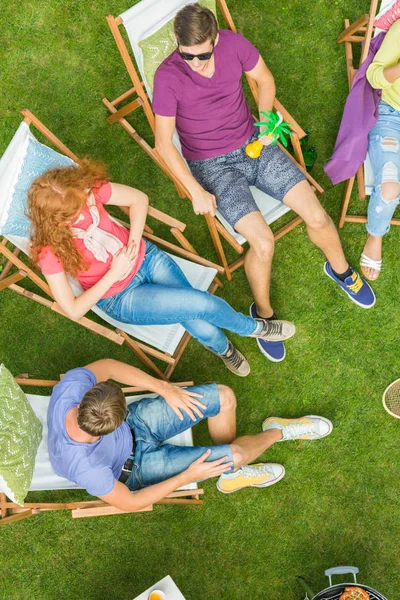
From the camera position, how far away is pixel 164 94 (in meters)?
2.73

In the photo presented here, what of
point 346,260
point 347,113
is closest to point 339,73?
point 347,113

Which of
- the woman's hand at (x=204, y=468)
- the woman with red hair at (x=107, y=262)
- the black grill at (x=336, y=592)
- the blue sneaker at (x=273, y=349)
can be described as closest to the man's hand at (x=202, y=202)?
the woman with red hair at (x=107, y=262)

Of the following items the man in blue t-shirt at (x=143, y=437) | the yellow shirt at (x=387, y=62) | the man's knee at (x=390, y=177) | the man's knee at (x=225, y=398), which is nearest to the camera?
the man in blue t-shirt at (x=143, y=437)

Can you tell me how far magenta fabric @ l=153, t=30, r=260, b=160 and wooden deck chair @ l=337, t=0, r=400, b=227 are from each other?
61cm

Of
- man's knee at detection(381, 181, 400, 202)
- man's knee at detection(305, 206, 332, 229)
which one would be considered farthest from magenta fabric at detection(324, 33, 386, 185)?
man's knee at detection(305, 206, 332, 229)

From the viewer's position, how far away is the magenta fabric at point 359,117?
9.51 feet

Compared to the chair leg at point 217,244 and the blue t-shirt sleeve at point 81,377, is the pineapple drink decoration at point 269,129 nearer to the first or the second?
the chair leg at point 217,244

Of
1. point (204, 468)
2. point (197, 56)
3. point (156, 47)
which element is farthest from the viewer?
point (156, 47)

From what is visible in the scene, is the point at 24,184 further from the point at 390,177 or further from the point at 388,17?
the point at 388,17

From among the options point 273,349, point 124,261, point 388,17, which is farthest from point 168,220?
point 388,17

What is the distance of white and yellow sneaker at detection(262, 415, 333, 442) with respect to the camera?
10.4 feet

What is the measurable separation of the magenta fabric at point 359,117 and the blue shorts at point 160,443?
1.35 m

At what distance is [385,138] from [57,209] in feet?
5.53

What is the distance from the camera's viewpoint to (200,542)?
320 cm
